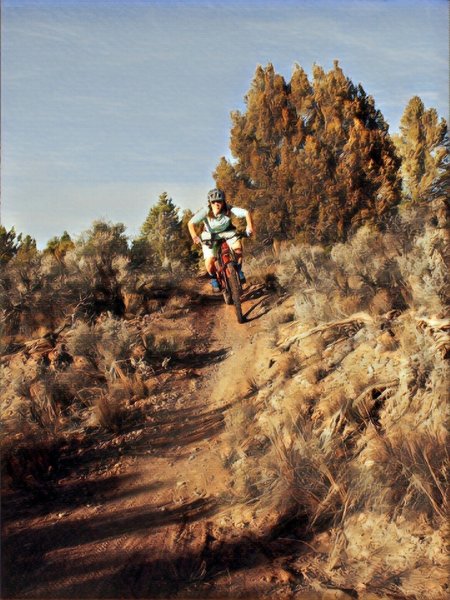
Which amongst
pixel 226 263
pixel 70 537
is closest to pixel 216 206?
pixel 226 263

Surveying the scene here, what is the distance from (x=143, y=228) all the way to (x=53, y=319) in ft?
59.0

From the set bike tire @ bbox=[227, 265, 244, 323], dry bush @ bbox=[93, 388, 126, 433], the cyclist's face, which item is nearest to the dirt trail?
dry bush @ bbox=[93, 388, 126, 433]

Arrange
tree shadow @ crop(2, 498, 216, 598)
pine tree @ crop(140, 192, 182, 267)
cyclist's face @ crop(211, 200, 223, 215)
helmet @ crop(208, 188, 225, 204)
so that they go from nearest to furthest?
tree shadow @ crop(2, 498, 216, 598) < helmet @ crop(208, 188, 225, 204) < cyclist's face @ crop(211, 200, 223, 215) < pine tree @ crop(140, 192, 182, 267)

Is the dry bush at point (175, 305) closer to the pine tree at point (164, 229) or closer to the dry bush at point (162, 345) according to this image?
the dry bush at point (162, 345)

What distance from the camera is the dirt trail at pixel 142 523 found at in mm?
6250

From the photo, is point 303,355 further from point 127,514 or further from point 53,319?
point 53,319

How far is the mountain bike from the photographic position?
31.7ft

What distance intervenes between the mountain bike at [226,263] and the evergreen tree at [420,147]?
70.1ft

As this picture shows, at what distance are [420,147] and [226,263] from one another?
82.0 ft

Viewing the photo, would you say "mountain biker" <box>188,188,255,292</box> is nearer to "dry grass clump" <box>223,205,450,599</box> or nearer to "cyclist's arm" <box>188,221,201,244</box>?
"cyclist's arm" <box>188,221,201,244</box>

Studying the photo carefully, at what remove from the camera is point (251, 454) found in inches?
321

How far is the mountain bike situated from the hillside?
142 cm

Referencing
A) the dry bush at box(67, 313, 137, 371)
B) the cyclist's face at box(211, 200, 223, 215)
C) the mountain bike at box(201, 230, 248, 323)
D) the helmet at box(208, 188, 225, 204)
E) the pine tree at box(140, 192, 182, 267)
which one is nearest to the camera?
the helmet at box(208, 188, 225, 204)

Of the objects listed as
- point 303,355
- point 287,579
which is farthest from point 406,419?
point 303,355
